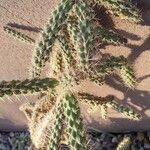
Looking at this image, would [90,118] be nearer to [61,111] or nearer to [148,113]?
[148,113]

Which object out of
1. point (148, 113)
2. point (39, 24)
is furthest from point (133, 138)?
point (39, 24)

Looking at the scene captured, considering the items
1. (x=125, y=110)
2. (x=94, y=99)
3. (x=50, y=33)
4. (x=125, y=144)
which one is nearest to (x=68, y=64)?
(x=50, y=33)

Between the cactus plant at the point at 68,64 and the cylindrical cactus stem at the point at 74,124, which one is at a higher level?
the cactus plant at the point at 68,64

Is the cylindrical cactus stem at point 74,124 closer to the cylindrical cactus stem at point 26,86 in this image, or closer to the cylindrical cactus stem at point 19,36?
the cylindrical cactus stem at point 26,86

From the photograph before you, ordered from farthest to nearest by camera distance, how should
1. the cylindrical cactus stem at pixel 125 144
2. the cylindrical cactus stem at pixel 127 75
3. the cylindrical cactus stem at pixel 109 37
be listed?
the cylindrical cactus stem at pixel 125 144 → the cylindrical cactus stem at pixel 127 75 → the cylindrical cactus stem at pixel 109 37

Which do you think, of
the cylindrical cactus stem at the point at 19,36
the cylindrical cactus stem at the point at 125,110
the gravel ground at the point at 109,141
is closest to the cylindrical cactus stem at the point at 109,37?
the cylindrical cactus stem at the point at 19,36

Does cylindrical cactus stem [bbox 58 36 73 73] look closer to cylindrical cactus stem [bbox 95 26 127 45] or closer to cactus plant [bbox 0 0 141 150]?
cactus plant [bbox 0 0 141 150]
